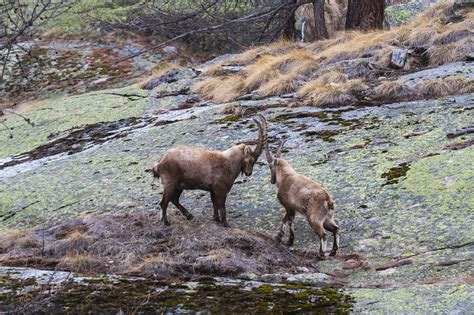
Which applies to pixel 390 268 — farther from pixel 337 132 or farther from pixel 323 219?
pixel 337 132

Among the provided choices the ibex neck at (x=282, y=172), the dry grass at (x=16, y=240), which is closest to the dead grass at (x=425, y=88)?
the ibex neck at (x=282, y=172)

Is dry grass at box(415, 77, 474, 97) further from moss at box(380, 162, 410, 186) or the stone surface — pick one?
moss at box(380, 162, 410, 186)

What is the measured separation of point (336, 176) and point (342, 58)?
6808 mm

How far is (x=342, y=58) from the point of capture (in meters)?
15.1

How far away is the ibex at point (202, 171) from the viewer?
26.2 feet

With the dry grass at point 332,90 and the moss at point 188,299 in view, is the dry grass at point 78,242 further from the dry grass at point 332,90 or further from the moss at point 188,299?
the dry grass at point 332,90

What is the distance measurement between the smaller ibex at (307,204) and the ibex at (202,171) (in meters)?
0.64

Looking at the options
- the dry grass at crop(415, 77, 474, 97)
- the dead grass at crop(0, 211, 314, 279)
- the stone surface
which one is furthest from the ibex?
the stone surface

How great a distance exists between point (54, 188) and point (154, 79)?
26.5 feet

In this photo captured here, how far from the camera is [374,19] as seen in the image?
17609 mm

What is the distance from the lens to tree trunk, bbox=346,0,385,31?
1758cm

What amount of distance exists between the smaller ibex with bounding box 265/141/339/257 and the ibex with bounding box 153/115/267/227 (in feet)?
2.10

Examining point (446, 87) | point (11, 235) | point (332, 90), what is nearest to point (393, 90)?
point (446, 87)

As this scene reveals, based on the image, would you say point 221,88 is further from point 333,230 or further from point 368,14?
point 333,230
